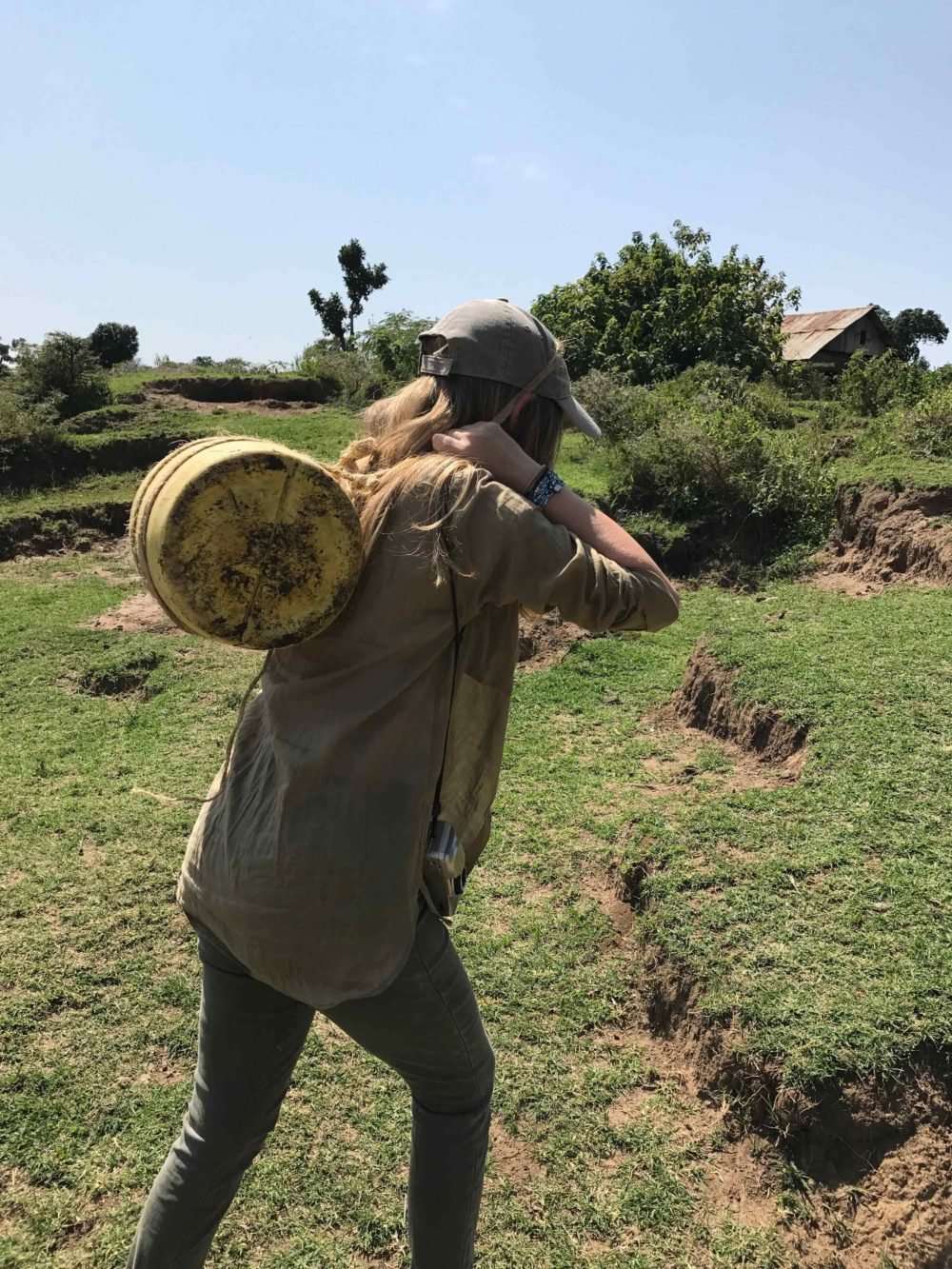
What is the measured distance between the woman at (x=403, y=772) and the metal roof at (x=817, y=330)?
2651 cm

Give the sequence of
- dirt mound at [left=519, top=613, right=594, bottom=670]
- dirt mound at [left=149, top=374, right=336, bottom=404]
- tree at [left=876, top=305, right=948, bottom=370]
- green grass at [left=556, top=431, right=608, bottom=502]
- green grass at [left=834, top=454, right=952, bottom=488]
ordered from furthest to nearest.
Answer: tree at [left=876, top=305, right=948, bottom=370] → dirt mound at [left=149, top=374, right=336, bottom=404] → green grass at [left=556, top=431, right=608, bottom=502] → green grass at [left=834, top=454, right=952, bottom=488] → dirt mound at [left=519, top=613, right=594, bottom=670]

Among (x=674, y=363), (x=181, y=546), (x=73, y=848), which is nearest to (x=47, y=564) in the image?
(x=73, y=848)

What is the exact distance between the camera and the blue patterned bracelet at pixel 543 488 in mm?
1493

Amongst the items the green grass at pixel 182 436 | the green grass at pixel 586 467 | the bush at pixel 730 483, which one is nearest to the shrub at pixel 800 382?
the green grass at pixel 586 467

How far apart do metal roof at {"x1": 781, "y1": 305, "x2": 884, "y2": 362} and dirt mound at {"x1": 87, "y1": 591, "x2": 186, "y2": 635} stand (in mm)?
22321

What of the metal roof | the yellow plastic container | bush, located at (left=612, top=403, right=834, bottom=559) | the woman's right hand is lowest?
the yellow plastic container

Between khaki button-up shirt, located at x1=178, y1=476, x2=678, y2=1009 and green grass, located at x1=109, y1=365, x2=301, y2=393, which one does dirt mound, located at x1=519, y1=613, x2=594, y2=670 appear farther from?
green grass, located at x1=109, y1=365, x2=301, y2=393

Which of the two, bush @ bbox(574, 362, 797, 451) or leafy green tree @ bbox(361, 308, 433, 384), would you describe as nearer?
bush @ bbox(574, 362, 797, 451)

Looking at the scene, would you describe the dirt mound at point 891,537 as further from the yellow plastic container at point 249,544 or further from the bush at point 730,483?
the yellow plastic container at point 249,544

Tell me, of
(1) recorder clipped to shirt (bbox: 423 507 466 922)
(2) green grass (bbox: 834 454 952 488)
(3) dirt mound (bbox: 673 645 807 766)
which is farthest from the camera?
(2) green grass (bbox: 834 454 952 488)

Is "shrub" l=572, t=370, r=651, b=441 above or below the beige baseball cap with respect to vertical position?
above

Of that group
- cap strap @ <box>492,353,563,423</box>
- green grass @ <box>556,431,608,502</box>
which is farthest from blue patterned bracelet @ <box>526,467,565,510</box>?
green grass @ <box>556,431,608,502</box>

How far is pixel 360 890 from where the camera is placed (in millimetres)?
1384

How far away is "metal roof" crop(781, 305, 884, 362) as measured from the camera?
86.0 feet
